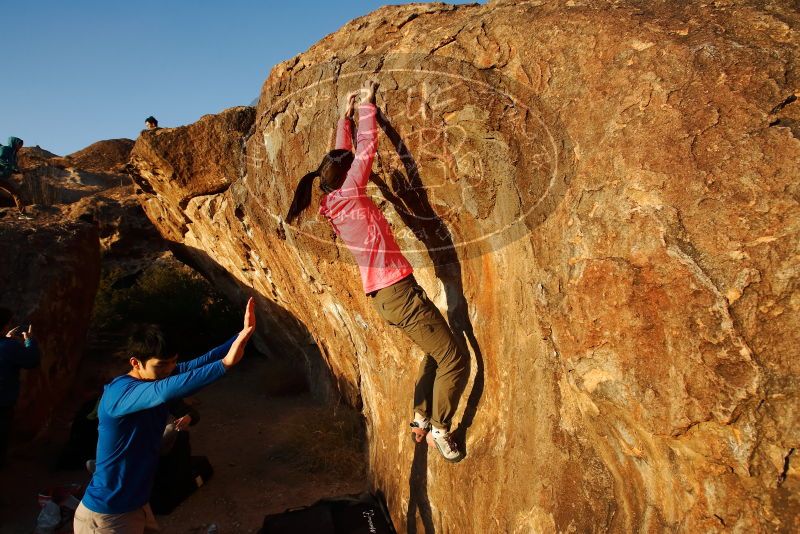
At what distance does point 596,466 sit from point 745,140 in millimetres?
1255

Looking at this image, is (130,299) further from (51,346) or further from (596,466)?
(596,466)

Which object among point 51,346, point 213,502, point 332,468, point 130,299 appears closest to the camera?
point 213,502

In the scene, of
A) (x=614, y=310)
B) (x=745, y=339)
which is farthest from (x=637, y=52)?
(x=745, y=339)

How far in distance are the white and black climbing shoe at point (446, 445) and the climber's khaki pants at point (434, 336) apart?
41mm

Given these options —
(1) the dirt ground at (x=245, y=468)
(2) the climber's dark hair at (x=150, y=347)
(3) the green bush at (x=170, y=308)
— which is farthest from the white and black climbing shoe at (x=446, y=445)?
(3) the green bush at (x=170, y=308)

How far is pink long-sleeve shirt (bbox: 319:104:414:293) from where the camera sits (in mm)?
2768

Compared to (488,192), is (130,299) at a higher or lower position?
lower

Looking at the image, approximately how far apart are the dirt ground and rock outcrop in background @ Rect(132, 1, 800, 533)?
158 cm

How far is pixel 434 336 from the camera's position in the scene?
2768mm

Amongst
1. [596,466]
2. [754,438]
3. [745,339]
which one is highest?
[745,339]

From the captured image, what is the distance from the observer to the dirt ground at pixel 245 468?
448 cm

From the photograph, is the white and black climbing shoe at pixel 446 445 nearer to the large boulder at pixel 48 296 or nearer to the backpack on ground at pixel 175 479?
the backpack on ground at pixel 175 479

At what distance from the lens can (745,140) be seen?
1.69 m

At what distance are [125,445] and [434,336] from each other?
1.52 m
